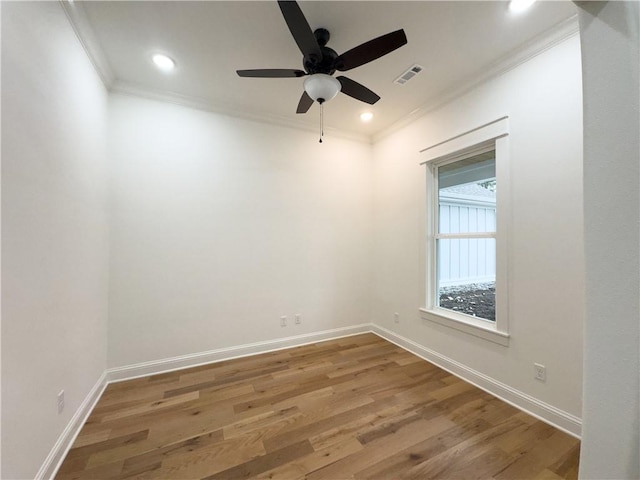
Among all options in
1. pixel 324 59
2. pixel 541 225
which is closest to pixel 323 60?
→ pixel 324 59

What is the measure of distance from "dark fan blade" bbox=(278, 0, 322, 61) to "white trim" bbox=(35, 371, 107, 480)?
2801 mm

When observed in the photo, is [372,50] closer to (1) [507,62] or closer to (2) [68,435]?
(1) [507,62]

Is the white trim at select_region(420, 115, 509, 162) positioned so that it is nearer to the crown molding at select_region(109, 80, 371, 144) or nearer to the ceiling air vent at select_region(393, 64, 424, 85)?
the ceiling air vent at select_region(393, 64, 424, 85)

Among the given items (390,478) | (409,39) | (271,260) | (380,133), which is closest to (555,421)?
(390,478)

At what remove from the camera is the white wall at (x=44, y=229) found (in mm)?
1159

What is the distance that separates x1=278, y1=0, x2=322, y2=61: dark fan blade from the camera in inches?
51.3

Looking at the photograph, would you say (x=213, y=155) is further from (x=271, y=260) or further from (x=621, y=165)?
(x=621, y=165)

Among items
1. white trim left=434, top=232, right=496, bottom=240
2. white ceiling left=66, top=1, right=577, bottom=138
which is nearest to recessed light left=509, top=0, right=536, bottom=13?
white ceiling left=66, top=1, right=577, bottom=138

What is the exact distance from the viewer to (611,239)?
717 millimetres

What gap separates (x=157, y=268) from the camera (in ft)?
8.52

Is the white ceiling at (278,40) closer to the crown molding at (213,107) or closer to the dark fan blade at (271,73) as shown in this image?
the crown molding at (213,107)

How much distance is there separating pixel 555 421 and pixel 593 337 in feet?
5.78

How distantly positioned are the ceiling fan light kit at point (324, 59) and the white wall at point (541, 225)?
4.00 feet

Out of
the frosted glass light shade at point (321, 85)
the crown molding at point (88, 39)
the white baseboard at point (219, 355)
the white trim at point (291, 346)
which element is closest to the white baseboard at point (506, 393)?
the white trim at point (291, 346)
